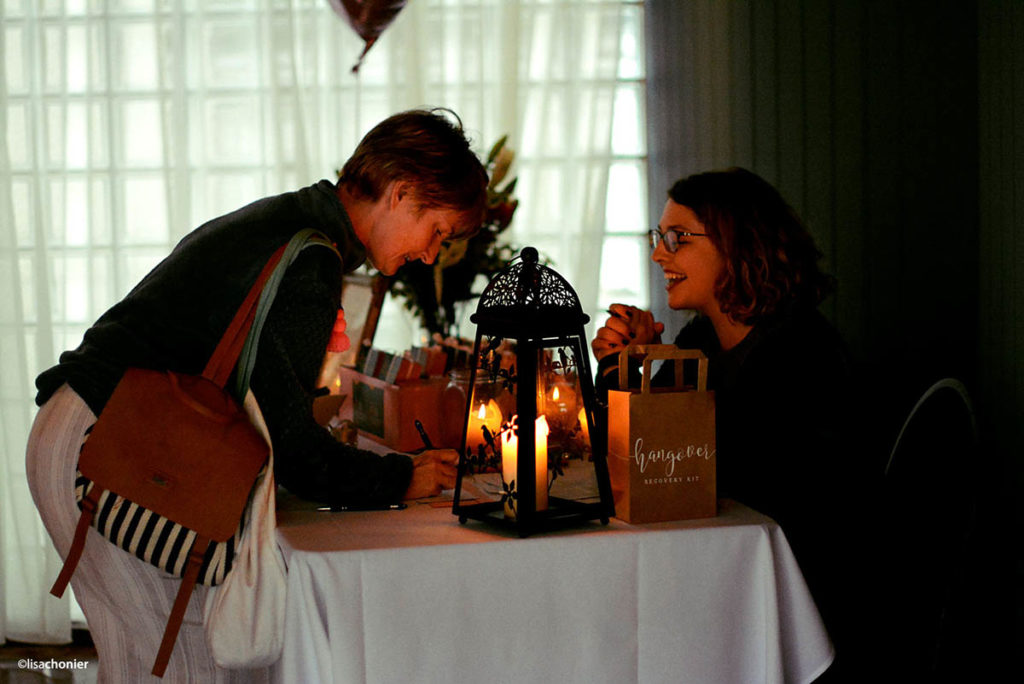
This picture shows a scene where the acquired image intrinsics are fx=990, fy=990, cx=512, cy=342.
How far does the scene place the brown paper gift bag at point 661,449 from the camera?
58.6 inches

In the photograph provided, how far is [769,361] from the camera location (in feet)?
6.61

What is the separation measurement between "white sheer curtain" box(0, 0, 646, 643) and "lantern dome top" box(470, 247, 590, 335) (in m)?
1.92

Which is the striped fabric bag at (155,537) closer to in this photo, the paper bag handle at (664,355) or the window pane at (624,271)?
the paper bag handle at (664,355)

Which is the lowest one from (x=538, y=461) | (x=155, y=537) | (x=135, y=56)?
(x=155, y=537)

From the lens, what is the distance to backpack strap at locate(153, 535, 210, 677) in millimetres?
1444

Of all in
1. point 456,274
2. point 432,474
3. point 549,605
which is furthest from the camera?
point 456,274

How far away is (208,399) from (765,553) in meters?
0.86

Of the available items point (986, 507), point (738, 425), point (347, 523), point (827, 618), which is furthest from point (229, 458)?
point (986, 507)

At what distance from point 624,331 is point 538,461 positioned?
76 cm

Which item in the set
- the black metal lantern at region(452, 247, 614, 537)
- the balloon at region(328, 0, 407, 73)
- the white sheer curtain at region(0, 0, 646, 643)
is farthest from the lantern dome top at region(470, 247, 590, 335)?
the white sheer curtain at region(0, 0, 646, 643)

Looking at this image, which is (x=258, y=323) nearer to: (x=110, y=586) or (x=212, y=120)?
(x=110, y=586)

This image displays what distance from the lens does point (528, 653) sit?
1438 mm

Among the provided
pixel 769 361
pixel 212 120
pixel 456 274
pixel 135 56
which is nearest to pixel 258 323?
pixel 769 361

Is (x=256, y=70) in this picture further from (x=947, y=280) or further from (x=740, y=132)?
(x=947, y=280)
